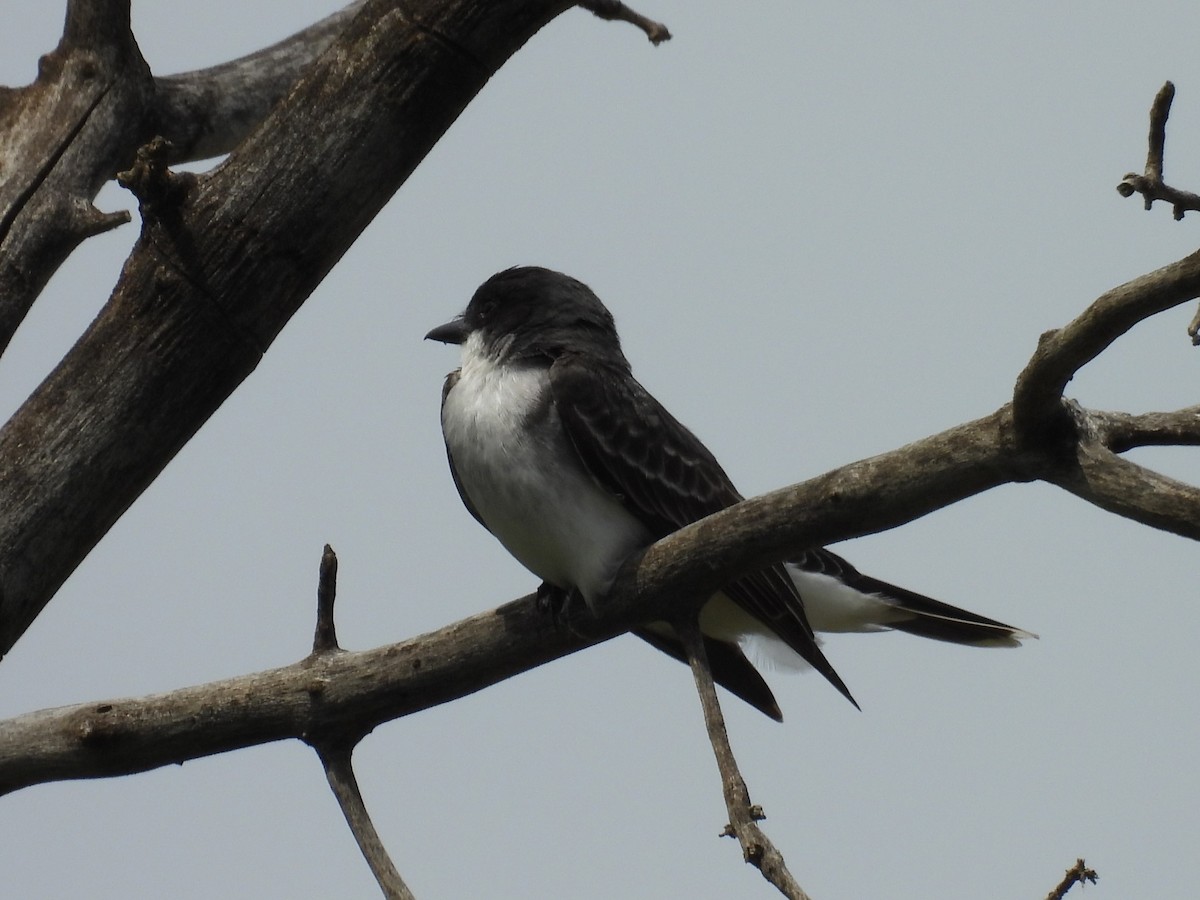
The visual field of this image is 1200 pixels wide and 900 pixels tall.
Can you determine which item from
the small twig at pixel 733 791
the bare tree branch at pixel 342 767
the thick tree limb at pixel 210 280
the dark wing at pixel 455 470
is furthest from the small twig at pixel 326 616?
the dark wing at pixel 455 470

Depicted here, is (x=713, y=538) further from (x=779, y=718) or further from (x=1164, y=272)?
(x=779, y=718)

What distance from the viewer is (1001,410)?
4.01 m

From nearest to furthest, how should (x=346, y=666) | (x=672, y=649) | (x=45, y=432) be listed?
1. (x=45, y=432)
2. (x=346, y=666)
3. (x=672, y=649)

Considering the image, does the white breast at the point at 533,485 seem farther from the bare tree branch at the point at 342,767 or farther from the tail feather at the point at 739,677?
the bare tree branch at the point at 342,767

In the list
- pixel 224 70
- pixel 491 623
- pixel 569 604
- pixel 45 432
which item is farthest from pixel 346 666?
pixel 224 70

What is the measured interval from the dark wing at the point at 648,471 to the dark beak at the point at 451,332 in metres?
1.18

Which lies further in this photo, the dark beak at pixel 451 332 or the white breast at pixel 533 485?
the dark beak at pixel 451 332

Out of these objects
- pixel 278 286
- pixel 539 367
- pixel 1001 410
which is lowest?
pixel 1001 410

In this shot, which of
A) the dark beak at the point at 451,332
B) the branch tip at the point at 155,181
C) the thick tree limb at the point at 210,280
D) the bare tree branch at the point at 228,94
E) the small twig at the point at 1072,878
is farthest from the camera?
the dark beak at the point at 451,332

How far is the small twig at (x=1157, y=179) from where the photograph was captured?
4082 millimetres

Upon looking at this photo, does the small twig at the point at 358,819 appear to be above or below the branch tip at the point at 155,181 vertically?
below

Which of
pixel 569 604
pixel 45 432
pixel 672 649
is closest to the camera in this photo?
pixel 45 432

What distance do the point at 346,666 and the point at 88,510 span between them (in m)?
1.05

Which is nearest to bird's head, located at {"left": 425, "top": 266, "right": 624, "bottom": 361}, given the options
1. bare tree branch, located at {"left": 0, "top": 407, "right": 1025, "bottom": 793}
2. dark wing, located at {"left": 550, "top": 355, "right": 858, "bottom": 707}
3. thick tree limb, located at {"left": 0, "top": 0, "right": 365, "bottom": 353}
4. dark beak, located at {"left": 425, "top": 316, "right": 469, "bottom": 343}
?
dark beak, located at {"left": 425, "top": 316, "right": 469, "bottom": 343}
